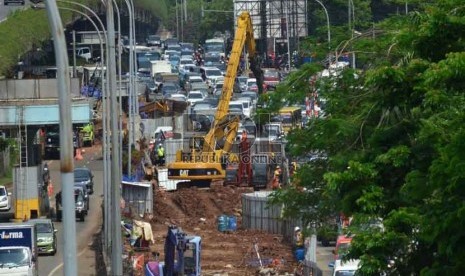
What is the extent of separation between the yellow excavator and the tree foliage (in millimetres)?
35361

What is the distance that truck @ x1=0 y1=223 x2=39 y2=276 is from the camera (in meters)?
34.7

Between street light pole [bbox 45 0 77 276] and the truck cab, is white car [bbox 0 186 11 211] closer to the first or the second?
the truck cab

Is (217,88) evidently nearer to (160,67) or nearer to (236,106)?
(160,67)

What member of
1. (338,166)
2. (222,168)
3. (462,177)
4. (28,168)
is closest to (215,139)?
(222,168)

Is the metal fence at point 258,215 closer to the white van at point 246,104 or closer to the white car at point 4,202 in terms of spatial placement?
the white car at point 4,202

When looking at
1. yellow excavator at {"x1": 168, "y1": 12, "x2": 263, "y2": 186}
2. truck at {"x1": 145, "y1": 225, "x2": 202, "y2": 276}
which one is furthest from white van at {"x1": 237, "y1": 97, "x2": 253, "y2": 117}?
truck at {"x1": 145, "y1": 225, "x2": 202, "y2": 276}

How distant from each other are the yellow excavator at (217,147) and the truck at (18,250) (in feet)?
71.0

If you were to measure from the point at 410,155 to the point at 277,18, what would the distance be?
264ft

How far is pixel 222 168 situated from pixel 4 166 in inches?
446

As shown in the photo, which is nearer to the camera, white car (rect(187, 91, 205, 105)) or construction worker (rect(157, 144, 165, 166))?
construction worker (rect(157, 144, 165, 166))

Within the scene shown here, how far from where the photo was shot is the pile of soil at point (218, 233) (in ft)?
137

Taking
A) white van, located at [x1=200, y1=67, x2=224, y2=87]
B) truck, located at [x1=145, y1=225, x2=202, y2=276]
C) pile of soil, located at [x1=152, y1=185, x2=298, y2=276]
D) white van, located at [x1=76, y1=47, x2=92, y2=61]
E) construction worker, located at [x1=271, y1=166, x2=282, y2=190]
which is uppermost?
white van, located at [x1=76, y1=47, x2=92, y2=61]

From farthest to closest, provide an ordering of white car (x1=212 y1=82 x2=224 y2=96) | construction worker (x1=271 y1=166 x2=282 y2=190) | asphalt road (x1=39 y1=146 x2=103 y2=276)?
white car (x1=212 y1=82 x2=224 y2=96)
construction worker (x1=271 y1=166 x2=282 y2=190)
asphalt road (x1=39 y1=146 x2=103 y2=276)

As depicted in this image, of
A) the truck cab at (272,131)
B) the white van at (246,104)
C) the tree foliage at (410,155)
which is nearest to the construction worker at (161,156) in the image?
the truck cab at (272,131)
